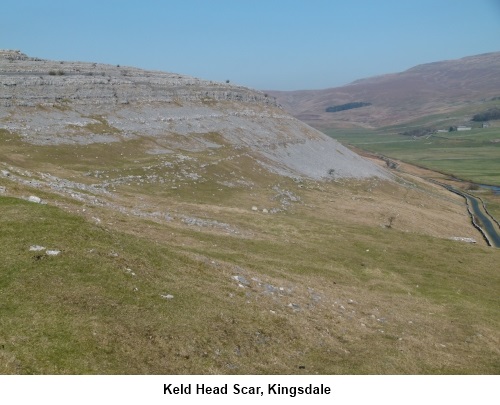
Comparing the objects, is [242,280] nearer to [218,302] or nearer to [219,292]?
[219,292]

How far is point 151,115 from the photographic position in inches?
4272

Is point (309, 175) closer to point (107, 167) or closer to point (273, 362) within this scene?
point (107, 167)

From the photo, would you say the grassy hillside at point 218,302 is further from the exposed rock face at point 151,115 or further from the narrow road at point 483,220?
the exposed rock face at point 151,115

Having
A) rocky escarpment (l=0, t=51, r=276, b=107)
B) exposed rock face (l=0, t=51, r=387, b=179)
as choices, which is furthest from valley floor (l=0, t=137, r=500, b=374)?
rocky escarpment (l=0, t=51, r=276, b=107)

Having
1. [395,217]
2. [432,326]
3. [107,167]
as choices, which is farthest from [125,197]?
[395,217]

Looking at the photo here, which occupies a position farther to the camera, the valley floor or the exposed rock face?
the exposed rock face

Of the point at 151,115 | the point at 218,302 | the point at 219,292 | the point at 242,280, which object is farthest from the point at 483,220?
the point at 218,302

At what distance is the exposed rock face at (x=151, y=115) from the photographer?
297 ft

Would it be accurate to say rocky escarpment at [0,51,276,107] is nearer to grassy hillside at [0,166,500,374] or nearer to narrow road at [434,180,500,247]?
grassy hillside at [0,166,500,374]

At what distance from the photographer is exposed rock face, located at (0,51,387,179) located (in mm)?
90438

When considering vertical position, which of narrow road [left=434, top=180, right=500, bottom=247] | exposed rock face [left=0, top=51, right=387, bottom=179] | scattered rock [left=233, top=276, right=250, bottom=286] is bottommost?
narrow road [left=434, top=180, right=500, bottom=247]

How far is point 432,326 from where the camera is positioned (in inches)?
1380

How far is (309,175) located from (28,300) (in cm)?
9010

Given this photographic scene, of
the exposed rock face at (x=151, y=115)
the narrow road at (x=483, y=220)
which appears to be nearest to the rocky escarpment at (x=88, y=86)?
the exposed rock face at (x=151, y=115)
